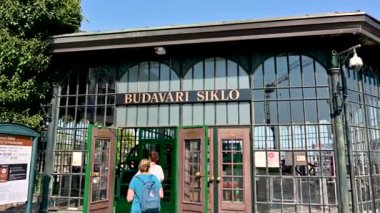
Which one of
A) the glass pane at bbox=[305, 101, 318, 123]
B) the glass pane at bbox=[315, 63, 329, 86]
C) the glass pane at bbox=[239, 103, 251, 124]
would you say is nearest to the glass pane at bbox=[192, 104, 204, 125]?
the glass pane at bbox=[239, 103, 251, 124]

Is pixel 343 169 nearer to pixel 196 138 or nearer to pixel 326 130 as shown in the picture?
pixel 326 130

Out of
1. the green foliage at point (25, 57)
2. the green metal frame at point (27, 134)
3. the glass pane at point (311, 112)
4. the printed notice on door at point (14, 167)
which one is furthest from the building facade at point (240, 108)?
the printed notice on door at point (14, 167)

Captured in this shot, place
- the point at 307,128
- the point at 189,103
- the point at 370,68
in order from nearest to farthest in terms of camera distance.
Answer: the point at 307,128, the point at 189,103, the point at 370,68

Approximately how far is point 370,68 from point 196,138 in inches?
175

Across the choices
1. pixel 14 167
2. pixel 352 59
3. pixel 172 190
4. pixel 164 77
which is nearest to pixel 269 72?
pixel 352 59

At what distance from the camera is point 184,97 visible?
8.15 metres

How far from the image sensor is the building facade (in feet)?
24.1

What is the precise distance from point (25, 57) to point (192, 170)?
15.0 ft

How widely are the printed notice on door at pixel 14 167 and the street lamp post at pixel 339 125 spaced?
5.59 m

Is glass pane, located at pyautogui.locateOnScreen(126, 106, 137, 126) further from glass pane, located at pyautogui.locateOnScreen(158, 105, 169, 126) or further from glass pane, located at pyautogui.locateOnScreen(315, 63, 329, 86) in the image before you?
glass pane, located at pyautogui.locateOnScreen(315, 63, 329, 86)

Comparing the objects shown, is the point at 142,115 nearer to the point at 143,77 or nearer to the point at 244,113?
the point at 143,77

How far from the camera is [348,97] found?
768 centimetres

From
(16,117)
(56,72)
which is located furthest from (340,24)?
(16,117)

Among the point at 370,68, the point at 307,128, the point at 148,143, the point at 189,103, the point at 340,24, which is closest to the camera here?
the point at 340,24
